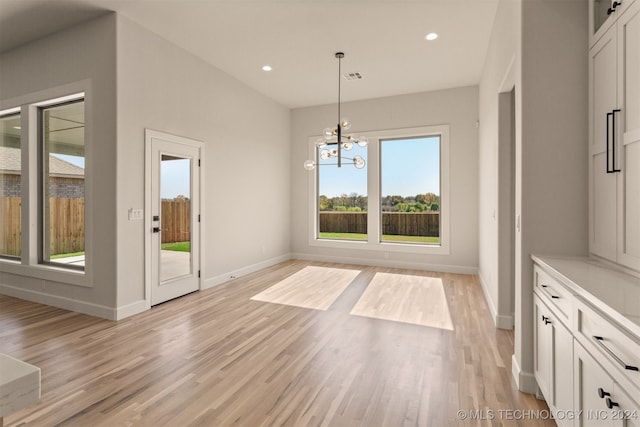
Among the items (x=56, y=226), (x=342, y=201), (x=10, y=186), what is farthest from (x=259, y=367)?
(x=342, y=201)

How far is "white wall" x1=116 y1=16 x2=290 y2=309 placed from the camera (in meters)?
3.70

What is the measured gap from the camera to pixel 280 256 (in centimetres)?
686

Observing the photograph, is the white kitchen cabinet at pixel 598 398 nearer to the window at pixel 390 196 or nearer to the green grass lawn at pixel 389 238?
the window at pixel 390 196

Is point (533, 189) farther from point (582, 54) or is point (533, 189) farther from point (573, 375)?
point (573, 375)

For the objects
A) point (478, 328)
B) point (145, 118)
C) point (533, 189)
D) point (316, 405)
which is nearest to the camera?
point (316, 405)

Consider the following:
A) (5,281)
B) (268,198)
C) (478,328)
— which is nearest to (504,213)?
Answer: (478,328)

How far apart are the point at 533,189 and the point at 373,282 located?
3286 millimetres

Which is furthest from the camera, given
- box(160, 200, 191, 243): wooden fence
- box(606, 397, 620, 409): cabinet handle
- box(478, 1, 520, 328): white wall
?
box(160, 200, 191, 243): wooden fence

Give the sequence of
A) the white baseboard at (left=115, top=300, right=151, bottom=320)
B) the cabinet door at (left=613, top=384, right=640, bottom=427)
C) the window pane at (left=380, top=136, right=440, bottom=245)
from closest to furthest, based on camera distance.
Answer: the cabinet door at (left=613, top=384, right=640, bottom=427), the white baseboard at (left=115, top=300, right=151, bottom=320), the window pane at (left=380, top=136, right=440, bottom=245)

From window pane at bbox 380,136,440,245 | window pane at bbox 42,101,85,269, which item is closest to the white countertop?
window pane at bbox 380,136,440,245

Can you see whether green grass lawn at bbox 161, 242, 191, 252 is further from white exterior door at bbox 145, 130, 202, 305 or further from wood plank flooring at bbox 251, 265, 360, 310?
wood plank flooring at bbox 251, 265, 360, 310

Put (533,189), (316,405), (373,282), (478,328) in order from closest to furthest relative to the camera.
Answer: (316,405) → (533,189) → (478,328) → (373,282)

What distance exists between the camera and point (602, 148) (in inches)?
77.4

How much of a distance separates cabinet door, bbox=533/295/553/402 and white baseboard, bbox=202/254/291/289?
415 centimetres
